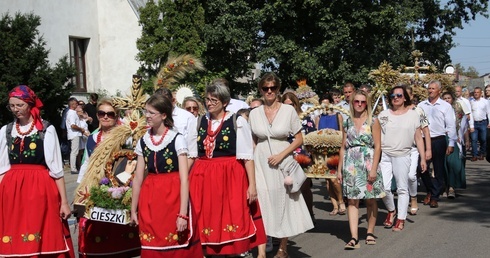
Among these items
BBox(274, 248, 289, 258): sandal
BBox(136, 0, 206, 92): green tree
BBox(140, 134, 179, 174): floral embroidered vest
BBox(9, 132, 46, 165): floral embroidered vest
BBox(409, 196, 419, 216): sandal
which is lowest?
BBox(274, 248, 289, 258): sandal

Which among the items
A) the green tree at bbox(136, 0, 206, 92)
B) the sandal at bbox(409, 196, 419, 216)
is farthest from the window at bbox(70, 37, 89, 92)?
the sandal at bbox(409, 196, 419, 216)

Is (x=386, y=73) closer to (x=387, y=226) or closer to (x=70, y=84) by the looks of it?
(x=387, y=226)

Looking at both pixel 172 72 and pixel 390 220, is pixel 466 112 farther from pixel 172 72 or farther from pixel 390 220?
pixel 172 72

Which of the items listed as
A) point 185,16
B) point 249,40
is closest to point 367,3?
point 249,40

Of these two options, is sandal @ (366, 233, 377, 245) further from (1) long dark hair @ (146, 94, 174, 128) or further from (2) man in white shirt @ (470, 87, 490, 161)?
(2) man in white shirt @ (470, 87, 490, 161)

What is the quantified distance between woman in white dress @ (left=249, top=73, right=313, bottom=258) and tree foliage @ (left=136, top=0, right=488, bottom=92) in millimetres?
18296

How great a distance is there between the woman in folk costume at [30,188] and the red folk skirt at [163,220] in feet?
3.16

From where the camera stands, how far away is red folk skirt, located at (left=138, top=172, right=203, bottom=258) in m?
6.12

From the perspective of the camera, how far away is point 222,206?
738 centimetres

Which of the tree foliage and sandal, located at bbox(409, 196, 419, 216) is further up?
the tree foliage

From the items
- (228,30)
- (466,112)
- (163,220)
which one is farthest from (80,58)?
(163,220)

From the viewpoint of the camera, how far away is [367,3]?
2809 cm

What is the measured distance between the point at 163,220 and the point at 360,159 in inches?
146

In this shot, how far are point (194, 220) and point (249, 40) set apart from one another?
22.0 metres
